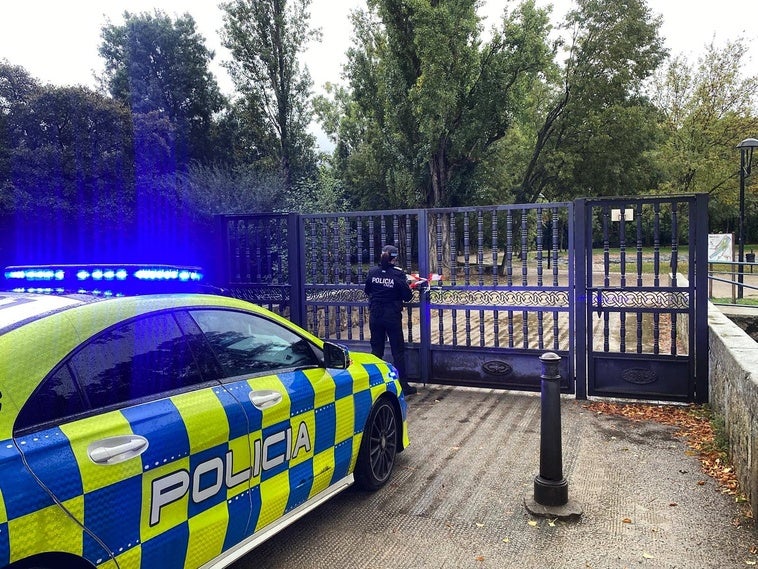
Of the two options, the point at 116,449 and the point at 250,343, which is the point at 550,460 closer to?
the point at 250,343

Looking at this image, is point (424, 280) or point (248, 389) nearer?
point (248, 389)

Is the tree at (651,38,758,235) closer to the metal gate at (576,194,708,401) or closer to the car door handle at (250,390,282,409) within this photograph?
the metal gate at (576,194,708,401)

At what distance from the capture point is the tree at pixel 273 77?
24.9 meters

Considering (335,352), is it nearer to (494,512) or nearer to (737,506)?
(494,512)

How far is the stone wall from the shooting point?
11.8 feet

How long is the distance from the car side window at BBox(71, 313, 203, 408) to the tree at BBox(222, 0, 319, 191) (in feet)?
73.4

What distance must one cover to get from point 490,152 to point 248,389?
20.2 metres

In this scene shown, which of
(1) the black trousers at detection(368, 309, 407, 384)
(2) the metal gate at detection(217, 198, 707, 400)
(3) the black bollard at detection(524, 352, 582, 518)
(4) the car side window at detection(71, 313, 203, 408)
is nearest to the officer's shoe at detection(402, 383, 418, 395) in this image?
(1) the black trousers at detection(368, 309, 407, 384)

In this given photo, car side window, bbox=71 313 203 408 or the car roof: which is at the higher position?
the car roof

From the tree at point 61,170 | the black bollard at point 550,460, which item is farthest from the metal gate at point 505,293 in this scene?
the tree at point 61,170

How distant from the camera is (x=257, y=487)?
290 cm

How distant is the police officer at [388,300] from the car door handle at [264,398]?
11.9 ft

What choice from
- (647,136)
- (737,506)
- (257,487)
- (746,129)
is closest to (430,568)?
(257,487)

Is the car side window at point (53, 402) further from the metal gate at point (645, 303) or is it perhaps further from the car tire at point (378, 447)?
the metal gate at point (645, 303)
